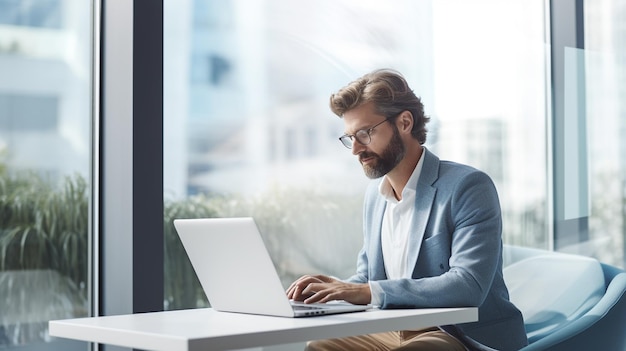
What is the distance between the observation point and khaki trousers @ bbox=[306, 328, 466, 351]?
2289 millimetres

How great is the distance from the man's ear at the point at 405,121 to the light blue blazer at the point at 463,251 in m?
0.10

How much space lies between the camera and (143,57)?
2957 mm

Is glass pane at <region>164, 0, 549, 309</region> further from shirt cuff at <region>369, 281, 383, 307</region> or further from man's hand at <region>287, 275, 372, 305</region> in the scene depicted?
shirt cuff at <region>369, 281, 383, 307</region>

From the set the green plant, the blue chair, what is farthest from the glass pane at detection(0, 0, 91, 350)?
the blue chair

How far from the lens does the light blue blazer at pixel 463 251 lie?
2.16 m

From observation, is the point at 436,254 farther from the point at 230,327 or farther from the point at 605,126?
the point at 605,126

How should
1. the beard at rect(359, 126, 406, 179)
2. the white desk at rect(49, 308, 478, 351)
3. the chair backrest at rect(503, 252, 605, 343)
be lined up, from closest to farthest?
the white desk at rect(49, 308, 478, 351) → the beard at rect(359, 126, 406, 179) → the chair backrest at rect(503, 252, 605, 343)

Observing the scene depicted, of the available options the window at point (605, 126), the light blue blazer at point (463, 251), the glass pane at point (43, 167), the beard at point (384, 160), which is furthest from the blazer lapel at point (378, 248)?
the window at point (605, 126)

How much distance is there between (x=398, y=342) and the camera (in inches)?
98.3

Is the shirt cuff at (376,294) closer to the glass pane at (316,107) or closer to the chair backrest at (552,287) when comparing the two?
the chair backrest at (552,287)

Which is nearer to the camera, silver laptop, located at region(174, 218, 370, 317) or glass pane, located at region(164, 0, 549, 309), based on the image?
silver laptop, located at region(174, 218, 370, 317)

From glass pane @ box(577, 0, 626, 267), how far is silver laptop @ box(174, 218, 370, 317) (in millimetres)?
2031

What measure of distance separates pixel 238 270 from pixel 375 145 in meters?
0.69

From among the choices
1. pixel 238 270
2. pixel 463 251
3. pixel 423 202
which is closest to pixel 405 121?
pixel 423 202
